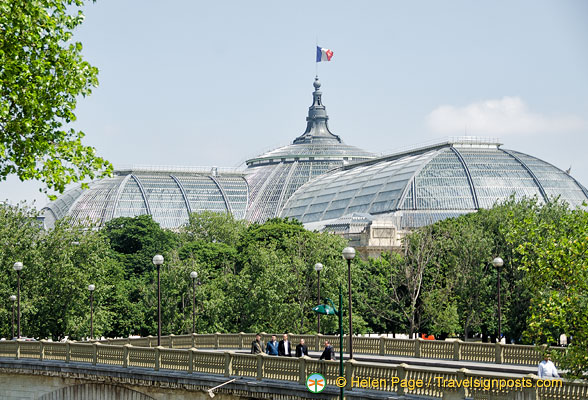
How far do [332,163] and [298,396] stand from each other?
161 metres

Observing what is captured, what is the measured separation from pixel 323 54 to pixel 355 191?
34988mm

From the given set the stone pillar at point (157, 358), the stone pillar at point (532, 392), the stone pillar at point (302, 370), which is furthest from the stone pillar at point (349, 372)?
the stone pillar at point (157, 358)

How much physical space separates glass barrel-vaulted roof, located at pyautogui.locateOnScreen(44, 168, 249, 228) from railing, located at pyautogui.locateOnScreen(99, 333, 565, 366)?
116297 mm

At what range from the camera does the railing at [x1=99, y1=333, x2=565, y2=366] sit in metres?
44.6

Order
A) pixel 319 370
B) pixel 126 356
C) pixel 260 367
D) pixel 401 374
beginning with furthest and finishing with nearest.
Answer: pixel 126 356 → pixel 260 367 → pixel 319 370 → pixel 401 374

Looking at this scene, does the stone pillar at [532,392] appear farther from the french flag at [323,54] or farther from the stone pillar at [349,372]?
the french flag at [323,54]

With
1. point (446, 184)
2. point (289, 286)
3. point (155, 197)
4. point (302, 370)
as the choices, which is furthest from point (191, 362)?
point (155, 197)

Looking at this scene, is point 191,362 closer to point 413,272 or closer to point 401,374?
point 401,374

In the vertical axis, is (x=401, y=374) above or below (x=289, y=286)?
below

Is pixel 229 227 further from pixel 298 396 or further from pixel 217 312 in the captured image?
pixel 298 396

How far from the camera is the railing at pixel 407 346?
146ft

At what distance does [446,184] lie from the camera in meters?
140

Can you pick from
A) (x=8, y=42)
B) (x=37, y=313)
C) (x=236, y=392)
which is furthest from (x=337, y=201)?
(x=8, y=42)

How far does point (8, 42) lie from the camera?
95.3 feet
